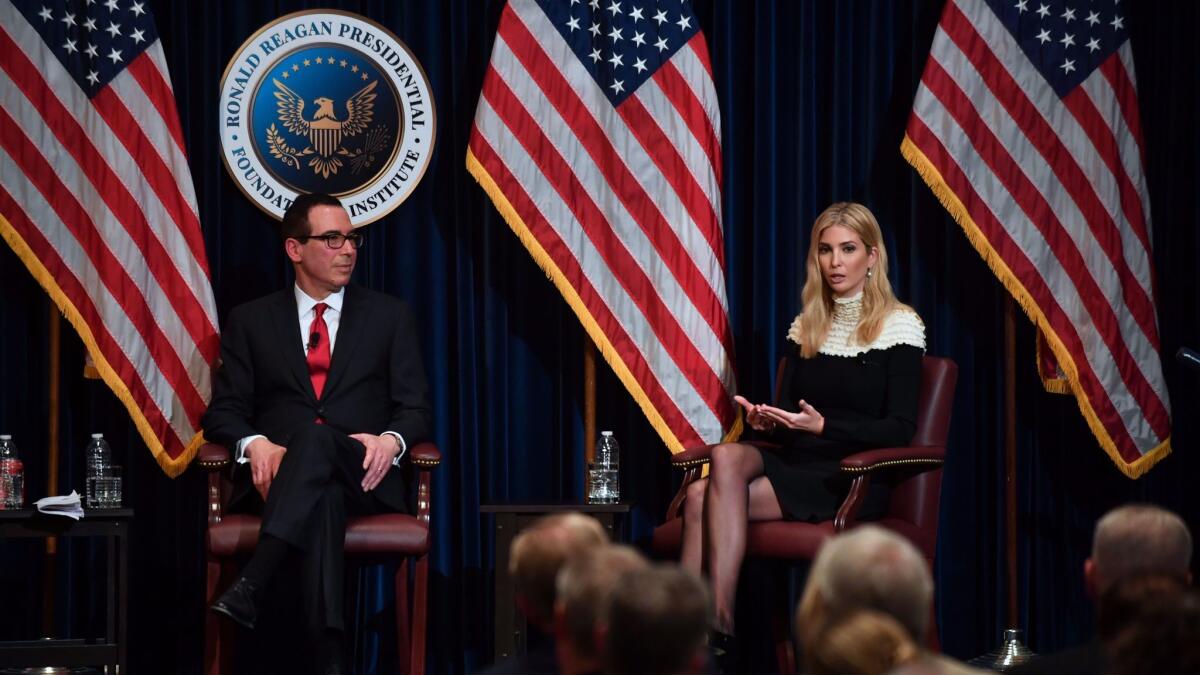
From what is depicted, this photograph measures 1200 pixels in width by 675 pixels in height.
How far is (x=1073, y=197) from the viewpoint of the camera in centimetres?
521

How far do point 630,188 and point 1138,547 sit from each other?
3.25 metres

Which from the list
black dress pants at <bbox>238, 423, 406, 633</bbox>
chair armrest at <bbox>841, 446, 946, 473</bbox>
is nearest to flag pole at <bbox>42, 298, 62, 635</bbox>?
black dress pants at <bbox>238, 423, 406, 633</bbox>

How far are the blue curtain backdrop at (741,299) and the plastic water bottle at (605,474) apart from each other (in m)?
0.25

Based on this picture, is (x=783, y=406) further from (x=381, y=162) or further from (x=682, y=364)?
(x=381, y=162)

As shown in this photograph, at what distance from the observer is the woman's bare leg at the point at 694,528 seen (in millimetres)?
4438

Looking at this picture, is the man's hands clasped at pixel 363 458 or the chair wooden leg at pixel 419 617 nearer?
the man's hands clasped at pixel 363 458

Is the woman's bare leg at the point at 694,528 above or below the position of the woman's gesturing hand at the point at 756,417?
below

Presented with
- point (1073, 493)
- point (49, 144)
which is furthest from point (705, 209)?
point (49, 144)

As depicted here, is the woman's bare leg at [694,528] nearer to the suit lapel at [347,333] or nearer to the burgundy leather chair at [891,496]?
the burgundy leather chair at [891,496]

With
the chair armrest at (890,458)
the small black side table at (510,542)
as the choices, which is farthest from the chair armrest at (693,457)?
the chair armrest at (890,458)

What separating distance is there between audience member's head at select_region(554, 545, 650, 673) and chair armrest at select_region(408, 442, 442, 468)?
9.22 ft

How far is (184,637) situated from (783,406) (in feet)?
8.00

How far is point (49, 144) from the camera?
5176mm

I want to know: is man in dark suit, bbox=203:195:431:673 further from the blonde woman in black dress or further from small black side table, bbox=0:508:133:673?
the blonde woman in black dress
